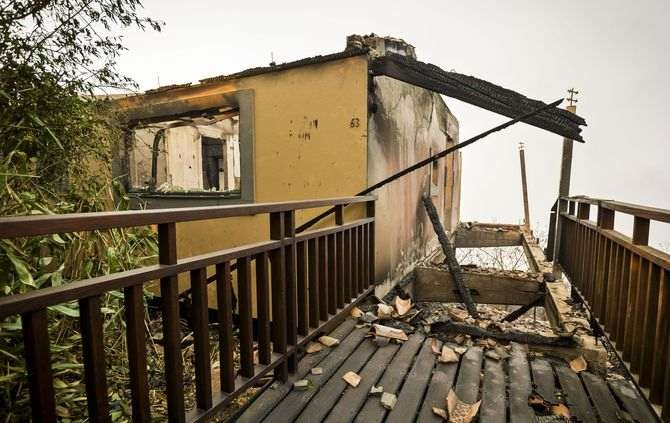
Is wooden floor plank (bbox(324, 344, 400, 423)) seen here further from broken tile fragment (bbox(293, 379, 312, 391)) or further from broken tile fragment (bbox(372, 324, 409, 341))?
broken tile fragment (bbox(293, 379, 312, 391))

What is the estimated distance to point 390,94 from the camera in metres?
4.58

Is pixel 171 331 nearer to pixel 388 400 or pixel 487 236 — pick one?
pixel 388 400

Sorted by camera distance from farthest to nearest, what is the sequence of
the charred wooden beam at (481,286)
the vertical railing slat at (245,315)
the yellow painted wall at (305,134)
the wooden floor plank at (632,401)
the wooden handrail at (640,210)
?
the charred wooden beam at (481,286) < the yellow painted wall at (305,134) < the wooden floor plank at (632,401) < the vertical railing slat at (245,315) < the wooden handrail at (640,210)

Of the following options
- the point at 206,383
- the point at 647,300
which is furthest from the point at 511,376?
the point at 206,383

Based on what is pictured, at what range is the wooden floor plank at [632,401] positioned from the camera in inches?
83.9

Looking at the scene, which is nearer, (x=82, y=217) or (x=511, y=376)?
(x=82, y=217)

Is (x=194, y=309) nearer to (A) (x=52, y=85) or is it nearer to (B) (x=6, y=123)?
(B) (x=6, y=123)

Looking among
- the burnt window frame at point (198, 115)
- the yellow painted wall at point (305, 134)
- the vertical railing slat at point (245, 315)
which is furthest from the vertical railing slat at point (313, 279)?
the burnt window frame at point (198, 115)

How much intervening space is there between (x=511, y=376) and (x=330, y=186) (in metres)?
2.67

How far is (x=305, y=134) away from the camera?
14.7ft

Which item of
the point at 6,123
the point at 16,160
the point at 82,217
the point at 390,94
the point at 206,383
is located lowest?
the point at 206,383

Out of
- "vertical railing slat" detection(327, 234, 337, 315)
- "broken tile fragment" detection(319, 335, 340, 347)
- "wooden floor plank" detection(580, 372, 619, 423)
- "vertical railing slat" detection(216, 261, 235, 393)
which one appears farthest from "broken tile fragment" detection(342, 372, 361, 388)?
"wooden floor plank" detection(580, 372, 619, 423)

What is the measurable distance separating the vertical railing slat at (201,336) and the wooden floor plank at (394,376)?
0.87 meters

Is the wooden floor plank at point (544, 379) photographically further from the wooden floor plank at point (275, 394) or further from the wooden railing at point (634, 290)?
the wooden floor plank at point (275, 394)
